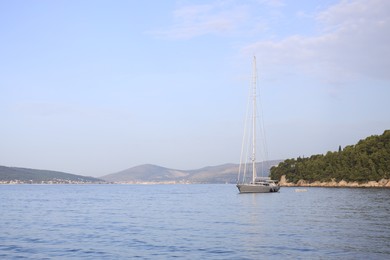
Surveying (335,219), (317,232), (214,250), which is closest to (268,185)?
(335,219)

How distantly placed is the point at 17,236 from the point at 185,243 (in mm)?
15455

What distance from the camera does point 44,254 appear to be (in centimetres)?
3114

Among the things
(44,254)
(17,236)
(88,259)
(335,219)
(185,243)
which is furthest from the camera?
(335,219)

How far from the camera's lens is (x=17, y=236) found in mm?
40188

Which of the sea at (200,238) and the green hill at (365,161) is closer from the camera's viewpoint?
the sea at (200,238)

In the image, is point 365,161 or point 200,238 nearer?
→ point 200,238

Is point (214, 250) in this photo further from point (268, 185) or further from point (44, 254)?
point (268, 185)

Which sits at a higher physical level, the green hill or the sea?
the green hill

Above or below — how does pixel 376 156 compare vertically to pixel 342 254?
above

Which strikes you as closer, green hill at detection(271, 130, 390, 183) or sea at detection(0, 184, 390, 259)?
sea at detection(0, 184, 390, 259)

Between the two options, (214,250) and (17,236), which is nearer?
(214,250)

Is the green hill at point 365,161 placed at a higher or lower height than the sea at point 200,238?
higher

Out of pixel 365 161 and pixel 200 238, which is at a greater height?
pixel 365 161

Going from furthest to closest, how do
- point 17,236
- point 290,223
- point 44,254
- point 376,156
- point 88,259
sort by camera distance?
point 376,156 < point 290,223 < point 17,236 < point 44,254 < point 88,259
